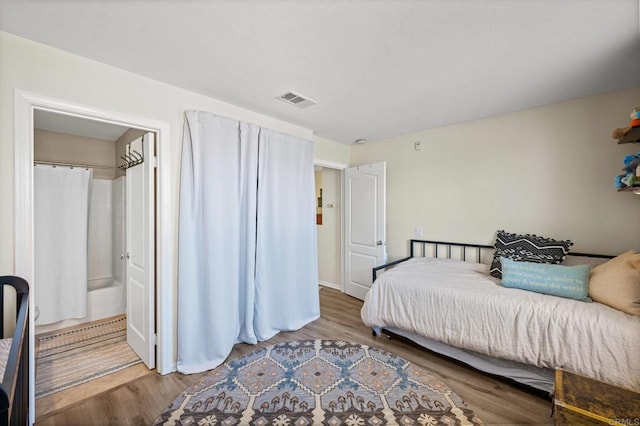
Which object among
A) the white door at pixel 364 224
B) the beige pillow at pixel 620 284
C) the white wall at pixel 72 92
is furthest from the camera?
the white door at pixel 364 224

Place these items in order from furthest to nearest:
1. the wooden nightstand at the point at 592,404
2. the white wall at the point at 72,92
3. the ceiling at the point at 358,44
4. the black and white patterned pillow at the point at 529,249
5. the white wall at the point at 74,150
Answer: the white wall at the point at 74,150 < the black and white patterned pillow at the point at 529,249 < the white wall at the point at 72,92 < the ceiling at the point at 358,44 < the wooden nightstand at the point at 592,404

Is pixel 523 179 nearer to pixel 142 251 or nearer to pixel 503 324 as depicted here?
pixel 503 324

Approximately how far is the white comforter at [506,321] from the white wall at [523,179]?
73 centimetres

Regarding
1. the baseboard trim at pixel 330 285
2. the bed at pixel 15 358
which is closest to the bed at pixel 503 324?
the baseboard trim at pixel 330 285

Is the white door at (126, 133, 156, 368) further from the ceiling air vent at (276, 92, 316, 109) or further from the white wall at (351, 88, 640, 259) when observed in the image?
the white wall at (351, 88, 640, 259)

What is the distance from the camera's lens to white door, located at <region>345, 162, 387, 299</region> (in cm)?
361

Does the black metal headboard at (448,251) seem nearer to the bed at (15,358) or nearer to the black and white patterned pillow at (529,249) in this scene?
the black and white patterned pillow at (529,249)

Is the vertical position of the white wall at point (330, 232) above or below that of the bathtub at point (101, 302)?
above

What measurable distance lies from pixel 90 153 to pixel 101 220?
0.95 m

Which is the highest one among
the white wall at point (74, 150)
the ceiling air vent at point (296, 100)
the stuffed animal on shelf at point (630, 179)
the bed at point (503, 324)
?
the ceiling air vent at point (296, 100)

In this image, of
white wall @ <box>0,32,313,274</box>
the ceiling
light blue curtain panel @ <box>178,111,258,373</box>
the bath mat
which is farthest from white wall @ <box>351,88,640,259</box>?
the bath mat

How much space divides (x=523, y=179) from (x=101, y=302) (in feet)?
17.1

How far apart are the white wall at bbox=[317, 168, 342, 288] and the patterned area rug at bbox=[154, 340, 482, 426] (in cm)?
209

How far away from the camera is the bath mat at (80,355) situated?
2123 mm
